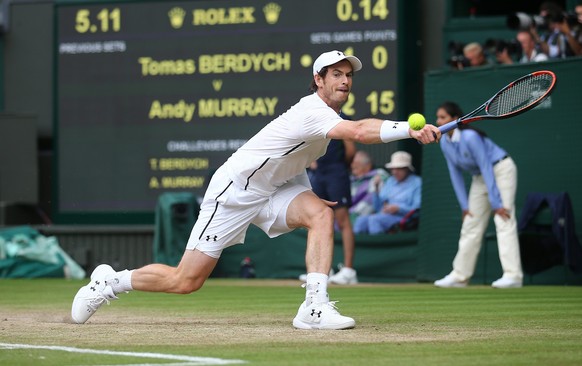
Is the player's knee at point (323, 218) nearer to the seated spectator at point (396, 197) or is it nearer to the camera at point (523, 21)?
the camera at point (523, 21)

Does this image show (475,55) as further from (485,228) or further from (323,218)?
(323,218)

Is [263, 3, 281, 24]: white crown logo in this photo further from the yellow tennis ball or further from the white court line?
the white court line

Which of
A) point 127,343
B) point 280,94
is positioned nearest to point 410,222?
point 280,94

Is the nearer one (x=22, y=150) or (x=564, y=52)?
(x=564, y=52)

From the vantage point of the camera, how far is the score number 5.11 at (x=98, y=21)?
57.5ft

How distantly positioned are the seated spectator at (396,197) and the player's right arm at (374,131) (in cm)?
826

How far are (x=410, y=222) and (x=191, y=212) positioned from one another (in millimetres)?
3060

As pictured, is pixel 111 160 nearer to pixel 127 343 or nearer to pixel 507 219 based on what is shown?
pixel 507 219

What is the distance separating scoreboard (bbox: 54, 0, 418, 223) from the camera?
53.4 feet

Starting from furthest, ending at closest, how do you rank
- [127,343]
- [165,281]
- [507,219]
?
[507,219]
[165,281]
[127,343]

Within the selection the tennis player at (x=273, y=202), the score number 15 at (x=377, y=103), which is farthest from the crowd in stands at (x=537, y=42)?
the tennis player at (x=273, y=202)

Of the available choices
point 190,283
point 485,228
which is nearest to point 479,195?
point 485,228

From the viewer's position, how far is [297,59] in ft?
54.7

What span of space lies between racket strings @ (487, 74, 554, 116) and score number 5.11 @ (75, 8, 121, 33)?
32.9 ft
